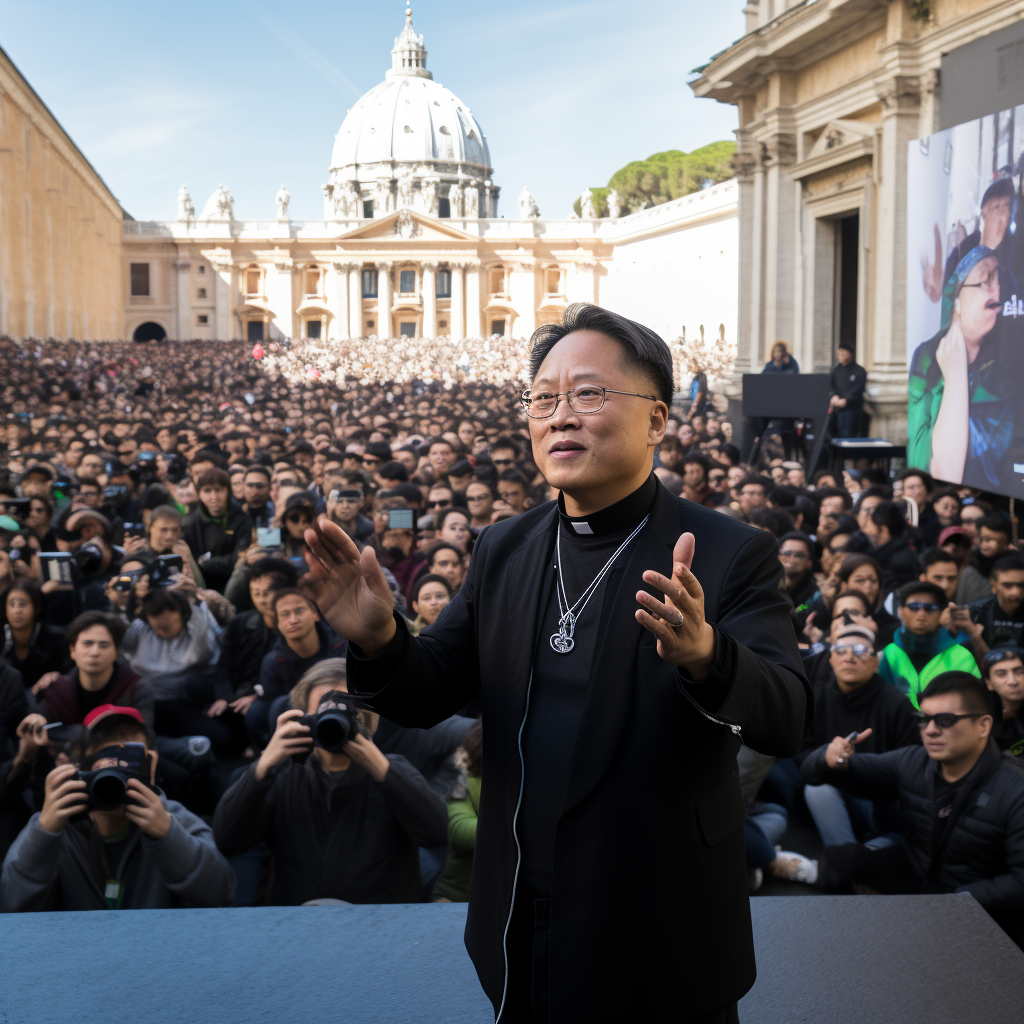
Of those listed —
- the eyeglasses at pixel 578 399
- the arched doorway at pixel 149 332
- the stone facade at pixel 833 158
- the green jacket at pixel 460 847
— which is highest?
the arched doorway at pixel 149 332

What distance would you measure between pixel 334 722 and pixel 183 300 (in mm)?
80797

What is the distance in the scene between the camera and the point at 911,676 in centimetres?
539

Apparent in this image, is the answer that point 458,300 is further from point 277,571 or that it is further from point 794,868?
point 794,868

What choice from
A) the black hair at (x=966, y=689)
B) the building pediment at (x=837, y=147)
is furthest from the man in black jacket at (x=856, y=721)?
the building pediment at (x=837, y=147)

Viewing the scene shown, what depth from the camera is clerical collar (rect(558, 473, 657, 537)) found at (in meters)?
1.93

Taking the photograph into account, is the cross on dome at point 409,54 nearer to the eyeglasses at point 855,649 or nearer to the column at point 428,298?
the column at point 428,298

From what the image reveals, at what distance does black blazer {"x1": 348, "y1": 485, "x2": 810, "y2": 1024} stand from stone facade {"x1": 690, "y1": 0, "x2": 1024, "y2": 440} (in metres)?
10.2

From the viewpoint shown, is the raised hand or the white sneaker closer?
the raised hand

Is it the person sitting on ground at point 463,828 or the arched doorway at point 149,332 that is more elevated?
the arched doorway at point 149,332

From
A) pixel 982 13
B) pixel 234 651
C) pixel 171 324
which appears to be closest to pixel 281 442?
pixel 234 651

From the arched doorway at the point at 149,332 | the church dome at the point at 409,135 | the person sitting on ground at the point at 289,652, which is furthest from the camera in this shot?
the church dome at the point at 409,135


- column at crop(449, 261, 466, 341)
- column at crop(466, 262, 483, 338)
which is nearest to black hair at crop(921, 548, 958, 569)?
column at crop(466, 262, 483, 338)

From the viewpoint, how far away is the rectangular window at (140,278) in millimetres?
79375

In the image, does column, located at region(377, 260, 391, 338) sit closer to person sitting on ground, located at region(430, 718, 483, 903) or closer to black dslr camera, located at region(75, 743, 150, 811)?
person sitting on ground, located at region(430, 718, 483, 903)
